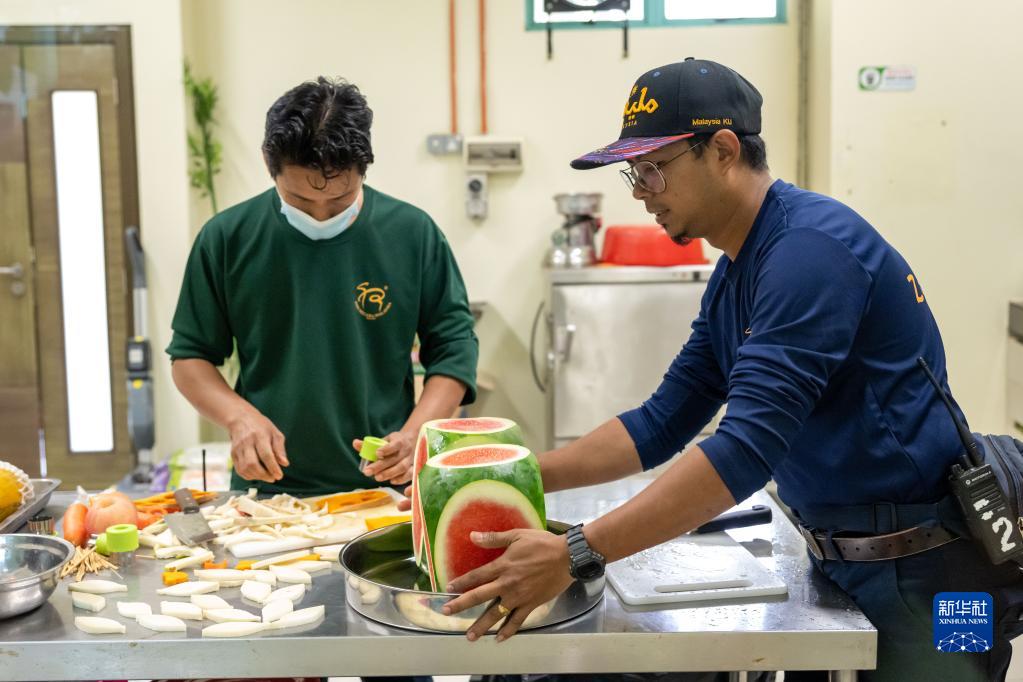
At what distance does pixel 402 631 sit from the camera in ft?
5.07

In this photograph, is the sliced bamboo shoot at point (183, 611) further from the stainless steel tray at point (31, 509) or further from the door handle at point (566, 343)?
the door handle at point (566, 343)

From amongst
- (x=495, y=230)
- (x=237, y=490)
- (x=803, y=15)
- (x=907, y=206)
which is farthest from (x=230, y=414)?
(x=803, y=15)

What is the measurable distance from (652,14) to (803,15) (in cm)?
72

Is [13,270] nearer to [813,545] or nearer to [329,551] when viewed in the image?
[329,551]

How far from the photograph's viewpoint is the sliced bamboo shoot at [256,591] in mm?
1663

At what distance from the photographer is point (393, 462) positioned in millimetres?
2156

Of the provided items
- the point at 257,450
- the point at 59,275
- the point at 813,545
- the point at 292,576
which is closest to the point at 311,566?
the point at 292,576

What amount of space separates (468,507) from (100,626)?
569mm

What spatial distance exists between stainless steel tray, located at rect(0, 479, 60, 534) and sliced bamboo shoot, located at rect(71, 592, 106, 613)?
0.38 meters

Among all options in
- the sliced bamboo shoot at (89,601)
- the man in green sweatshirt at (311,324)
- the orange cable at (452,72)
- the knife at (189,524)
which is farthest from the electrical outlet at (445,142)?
the sliced bamboo shoot at (89,601)

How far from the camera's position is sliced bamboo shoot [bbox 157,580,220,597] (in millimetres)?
1687

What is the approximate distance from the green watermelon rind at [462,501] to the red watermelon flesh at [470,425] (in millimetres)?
143

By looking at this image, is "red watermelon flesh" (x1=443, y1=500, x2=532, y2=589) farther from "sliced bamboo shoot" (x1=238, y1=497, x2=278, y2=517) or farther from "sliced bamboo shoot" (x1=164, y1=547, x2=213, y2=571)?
"sliced bamboo shoot" (x1=238, y1=497, x2=278, y2=517)

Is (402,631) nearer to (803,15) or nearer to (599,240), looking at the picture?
(599,240)
